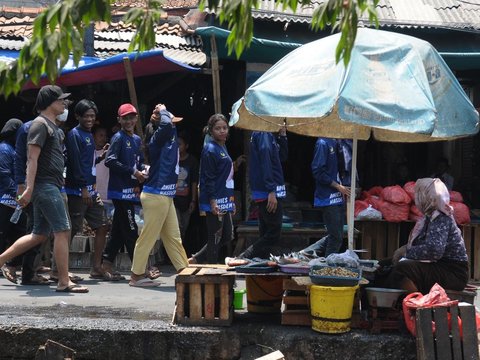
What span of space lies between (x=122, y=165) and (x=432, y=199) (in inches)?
142

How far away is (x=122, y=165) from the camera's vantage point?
906 cm

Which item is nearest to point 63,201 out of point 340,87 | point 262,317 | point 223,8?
point 262,317

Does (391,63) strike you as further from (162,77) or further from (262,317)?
(162,77)

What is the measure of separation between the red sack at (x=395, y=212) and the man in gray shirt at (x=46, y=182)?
159 inches

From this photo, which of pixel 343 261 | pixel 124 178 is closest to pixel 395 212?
pixel 124 178

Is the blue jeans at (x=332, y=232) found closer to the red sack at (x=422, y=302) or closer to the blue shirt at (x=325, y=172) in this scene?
the blue shirt at (x=325, y=172)

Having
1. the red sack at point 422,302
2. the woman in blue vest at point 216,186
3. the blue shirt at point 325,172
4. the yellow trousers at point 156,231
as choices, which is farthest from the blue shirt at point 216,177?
the red sack at point 422,302

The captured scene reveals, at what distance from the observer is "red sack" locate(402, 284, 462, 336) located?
248 inches

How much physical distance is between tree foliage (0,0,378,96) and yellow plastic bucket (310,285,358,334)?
2874 millimetres

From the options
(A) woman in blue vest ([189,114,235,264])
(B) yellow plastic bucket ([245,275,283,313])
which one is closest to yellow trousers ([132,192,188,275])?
(A) woman in blue vest ([189,114,235,264])

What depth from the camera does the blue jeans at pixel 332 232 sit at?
894 cm

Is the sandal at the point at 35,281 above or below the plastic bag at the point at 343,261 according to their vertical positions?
below

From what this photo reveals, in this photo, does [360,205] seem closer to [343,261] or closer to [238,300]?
[238,300]

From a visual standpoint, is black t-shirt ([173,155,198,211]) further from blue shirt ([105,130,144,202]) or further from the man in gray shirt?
the man in gray shirt
